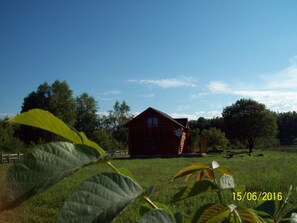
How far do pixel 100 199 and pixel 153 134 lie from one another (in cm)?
3150

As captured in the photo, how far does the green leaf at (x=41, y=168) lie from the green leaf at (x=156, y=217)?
0.07m

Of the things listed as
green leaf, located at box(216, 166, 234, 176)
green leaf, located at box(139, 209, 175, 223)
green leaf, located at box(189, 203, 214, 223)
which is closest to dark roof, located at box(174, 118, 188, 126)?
green leaf, located at box(216, 166, 234, 176)

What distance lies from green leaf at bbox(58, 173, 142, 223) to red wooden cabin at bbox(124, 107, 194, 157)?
30689mm

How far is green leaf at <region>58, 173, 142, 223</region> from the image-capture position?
29 cm

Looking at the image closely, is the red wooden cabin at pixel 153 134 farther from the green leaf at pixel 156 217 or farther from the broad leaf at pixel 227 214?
the green leaf at pixel 156 217

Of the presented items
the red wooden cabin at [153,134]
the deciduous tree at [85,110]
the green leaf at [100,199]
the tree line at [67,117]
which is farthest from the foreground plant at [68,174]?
the deciduous tree at [85,110]

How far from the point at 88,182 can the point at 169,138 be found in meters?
31.1

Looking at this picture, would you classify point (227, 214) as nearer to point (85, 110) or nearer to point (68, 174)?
point (68, 174)

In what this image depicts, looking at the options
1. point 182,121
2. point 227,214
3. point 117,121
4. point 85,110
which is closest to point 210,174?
point 227,214

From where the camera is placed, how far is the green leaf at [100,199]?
11.5 inches

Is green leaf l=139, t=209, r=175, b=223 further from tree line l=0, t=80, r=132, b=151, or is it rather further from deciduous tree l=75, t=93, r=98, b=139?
deciduous tree l=75, t=93, r=98, b=139

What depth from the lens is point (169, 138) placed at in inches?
1230

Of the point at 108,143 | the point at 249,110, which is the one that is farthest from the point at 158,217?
the point at 249,110

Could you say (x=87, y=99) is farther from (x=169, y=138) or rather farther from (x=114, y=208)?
(x=114, y=208)
